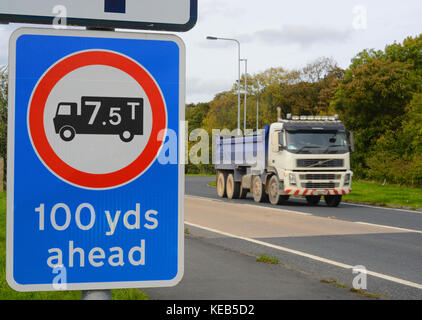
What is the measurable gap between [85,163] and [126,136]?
5.8 inches

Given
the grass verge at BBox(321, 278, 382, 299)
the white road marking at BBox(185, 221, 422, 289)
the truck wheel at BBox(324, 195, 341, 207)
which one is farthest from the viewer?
the truck wheel at BBox(324, 195, 341, 207)

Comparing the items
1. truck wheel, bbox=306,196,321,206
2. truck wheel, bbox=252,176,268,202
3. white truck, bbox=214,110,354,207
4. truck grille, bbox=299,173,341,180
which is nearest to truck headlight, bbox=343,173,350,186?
white truck, bbox=214,110,354,207

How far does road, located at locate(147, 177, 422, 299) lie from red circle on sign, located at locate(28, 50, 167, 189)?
188 inches

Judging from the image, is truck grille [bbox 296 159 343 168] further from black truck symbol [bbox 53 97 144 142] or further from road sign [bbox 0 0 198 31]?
black truck symbol [bbox 53 97 144 142]

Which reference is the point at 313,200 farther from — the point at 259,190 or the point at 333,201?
the point at 259,190

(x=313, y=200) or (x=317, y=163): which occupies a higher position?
(x=317, y=163)

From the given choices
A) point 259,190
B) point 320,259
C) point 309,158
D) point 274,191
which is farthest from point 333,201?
point 320,259

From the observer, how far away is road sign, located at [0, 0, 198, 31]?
6.39 feet

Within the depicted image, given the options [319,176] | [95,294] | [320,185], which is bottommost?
[320,185]

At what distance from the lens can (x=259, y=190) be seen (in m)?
25.2

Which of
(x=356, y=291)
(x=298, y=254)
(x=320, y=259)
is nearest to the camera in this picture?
(x=356, y=291)

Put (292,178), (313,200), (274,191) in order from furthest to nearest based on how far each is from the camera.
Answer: (313,200) → (274,191) → (292,178)
